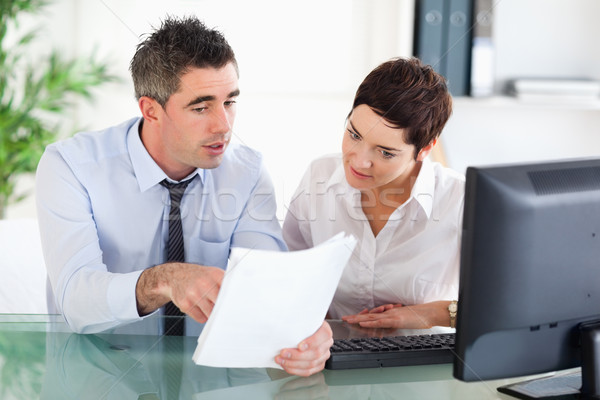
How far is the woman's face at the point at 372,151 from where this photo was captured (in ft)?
5.04

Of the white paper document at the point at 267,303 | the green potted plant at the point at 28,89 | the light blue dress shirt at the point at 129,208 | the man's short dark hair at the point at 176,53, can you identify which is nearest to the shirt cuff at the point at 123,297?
the light blue dress shirt at the point at 129,208

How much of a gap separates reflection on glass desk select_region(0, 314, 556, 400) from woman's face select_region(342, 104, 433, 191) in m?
0.60

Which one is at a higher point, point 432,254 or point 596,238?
point 596,238

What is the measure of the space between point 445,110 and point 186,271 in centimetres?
83

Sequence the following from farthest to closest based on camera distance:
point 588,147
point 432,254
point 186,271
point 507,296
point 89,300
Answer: point 588,147
point 432,254
point 89,300
point 186,271
point 507,296

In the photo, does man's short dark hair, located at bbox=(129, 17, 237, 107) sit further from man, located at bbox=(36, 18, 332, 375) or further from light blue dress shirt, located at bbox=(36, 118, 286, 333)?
light blue dress shirt, located at bbox=(36, 118, 286, 333)

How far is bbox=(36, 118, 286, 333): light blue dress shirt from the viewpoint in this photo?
1376mm

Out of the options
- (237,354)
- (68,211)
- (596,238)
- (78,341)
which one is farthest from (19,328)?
(596,238)

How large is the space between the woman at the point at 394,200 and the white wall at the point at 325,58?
1.24 metres

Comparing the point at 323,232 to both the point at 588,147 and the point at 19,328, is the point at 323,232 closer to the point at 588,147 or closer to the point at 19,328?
the point at 19,328

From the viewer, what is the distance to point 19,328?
1.22 meters

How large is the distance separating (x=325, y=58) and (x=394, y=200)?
4.99ft

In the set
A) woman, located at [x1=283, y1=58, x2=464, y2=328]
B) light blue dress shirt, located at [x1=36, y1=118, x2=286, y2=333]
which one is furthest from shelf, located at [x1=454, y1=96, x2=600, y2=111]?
light blue dress shirt, located at [x1=36, y1=118, x2=286, y2=333]

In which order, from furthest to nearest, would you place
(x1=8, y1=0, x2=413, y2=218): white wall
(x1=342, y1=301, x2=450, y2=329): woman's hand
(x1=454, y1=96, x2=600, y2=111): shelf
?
(x1=8, y1=0, x2=413, y2=218): white wall
(x1=454, y1=96, x2=600, y2=111): shelf
(x1=342, y1=301, x2=450, y2=329): woman's hand
